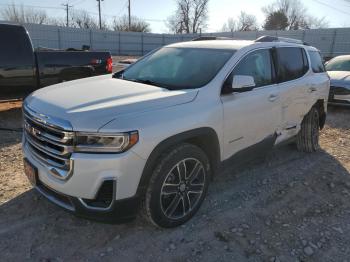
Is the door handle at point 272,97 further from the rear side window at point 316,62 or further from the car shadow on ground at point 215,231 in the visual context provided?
Answer: the rear side window at point 316,62

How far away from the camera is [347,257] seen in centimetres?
321

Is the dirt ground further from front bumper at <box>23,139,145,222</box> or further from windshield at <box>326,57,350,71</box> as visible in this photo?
windshield at <box>326,57,350,71</box>

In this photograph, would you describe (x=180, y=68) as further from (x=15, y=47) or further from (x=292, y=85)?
(x=15, y=47)

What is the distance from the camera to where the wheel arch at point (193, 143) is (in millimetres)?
2998

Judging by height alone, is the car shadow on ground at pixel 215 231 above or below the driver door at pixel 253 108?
below

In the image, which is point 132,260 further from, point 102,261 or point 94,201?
point 94,201

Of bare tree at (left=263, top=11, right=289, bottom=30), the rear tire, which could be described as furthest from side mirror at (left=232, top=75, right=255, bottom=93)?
bare tree at (left=263, top=11, right=289, bottom=30)

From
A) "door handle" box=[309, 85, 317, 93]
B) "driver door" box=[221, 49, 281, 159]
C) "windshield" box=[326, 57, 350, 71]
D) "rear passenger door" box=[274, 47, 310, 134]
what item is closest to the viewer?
"driver door" box=[221, 49, 281, 159]

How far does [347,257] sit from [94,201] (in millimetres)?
2323

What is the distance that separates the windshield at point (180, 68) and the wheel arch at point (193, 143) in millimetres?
523

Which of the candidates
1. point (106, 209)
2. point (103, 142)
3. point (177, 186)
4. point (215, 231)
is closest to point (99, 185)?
point (106, 209)

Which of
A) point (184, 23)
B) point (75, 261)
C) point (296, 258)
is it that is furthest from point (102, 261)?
point (184, 23)

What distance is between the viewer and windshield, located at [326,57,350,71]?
35.1 ft

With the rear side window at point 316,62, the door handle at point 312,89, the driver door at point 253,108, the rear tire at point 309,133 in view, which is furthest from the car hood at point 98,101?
the rear side window at point 316,62
